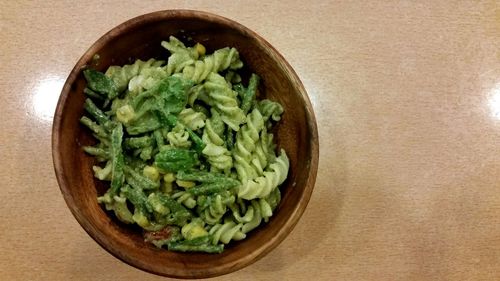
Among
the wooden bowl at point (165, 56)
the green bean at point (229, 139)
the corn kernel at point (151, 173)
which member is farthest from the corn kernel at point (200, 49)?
the corn kernel at point (151, 173)

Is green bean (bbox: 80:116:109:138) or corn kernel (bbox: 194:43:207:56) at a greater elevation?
corn kernel (bbox: 194:43:207:56)

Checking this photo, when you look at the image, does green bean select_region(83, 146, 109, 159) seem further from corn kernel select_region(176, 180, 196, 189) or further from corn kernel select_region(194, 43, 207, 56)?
corn kernel select_region(194, 43, 207, 56)

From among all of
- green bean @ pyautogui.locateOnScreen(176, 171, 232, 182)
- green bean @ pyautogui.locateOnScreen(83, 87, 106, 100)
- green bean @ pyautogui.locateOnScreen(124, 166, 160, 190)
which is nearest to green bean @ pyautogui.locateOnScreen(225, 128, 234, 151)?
green bean @ pyautogui.locateOnScreen(176, 171, 232, 182)

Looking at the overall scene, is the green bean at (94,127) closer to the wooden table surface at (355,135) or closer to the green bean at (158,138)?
the green bean at (158,138)

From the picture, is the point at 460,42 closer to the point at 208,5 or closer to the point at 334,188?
the point at 334,188

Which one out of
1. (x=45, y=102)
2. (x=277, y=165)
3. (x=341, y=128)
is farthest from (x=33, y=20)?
(x=341, y=128)

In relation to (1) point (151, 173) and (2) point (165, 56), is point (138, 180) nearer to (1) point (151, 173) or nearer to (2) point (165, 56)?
(1) point (151, 173)
